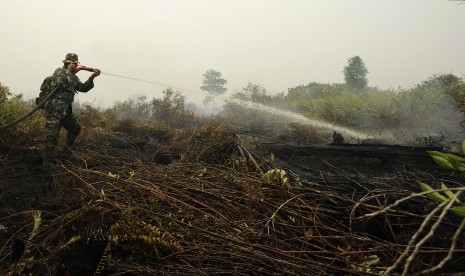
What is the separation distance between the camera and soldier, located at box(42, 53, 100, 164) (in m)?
5.36

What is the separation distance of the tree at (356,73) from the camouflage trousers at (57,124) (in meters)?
35.6

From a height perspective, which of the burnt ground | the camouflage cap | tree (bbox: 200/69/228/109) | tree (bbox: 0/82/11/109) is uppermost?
tree (bbox: 200/69/228/109)

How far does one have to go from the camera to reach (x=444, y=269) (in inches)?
81.7

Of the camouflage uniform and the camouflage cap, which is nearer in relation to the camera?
the camouflage uniform

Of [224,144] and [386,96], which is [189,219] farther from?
[386,96]

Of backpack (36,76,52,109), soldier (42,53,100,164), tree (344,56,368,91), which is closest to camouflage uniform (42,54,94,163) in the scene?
soldier (42,53,100,164)

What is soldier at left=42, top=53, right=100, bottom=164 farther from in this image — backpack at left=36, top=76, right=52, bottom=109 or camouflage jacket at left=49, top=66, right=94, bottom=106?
backpack at left=36, top=76, right=52, bottom=109

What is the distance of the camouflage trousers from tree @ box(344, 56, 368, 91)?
35648 mm

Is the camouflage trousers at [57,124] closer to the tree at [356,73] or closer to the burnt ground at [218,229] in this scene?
the burnt ground at [218,229]

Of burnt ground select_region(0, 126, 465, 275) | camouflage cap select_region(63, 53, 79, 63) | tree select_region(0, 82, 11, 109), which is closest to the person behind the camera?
burnt ground select_region(0, 126, 465, 275)

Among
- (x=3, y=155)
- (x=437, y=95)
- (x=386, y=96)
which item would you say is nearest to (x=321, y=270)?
(x=3, y=155)

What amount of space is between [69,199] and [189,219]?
4.82ft

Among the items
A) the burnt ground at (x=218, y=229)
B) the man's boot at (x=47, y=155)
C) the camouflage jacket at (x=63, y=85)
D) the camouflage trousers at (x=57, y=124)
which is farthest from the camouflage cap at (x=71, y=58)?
the burnt ground at (x=218, y=229)

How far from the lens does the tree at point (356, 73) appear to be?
37.2 m
